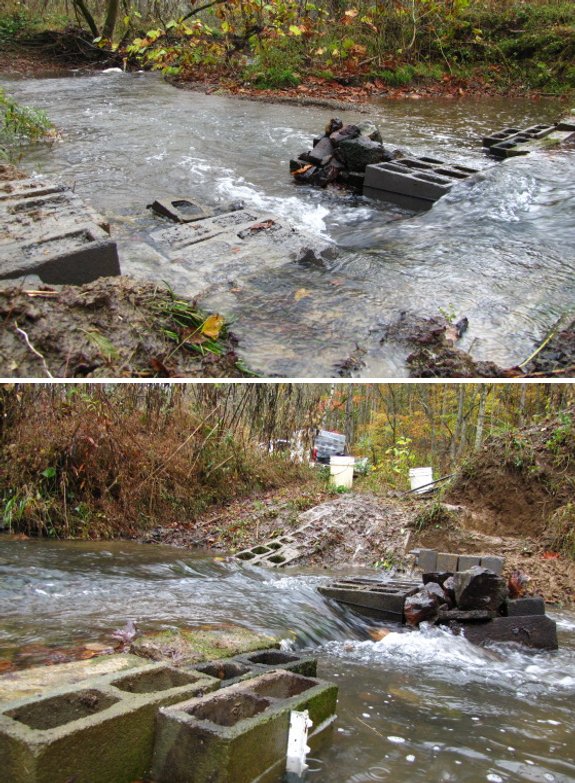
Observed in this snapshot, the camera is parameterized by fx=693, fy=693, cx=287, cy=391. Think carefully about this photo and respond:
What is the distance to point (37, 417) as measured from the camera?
7.63 metres

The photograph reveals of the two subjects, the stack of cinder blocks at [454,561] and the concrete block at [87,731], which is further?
the stack of cinder blocks at [454,561]

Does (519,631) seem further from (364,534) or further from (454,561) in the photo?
(364,534)

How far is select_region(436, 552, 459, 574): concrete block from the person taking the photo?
19.9 ft

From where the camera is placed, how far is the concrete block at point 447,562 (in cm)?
607

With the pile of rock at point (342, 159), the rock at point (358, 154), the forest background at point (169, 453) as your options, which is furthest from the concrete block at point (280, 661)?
the rock at point (358, 154)

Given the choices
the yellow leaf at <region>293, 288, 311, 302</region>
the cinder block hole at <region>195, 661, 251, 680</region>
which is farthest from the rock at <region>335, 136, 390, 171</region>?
the cinder block hole at <region>195, 661, 251, 680</region>

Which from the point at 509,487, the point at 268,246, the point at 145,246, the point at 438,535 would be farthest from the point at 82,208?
the point at 509,487

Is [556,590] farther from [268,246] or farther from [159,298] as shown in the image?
[159,298]

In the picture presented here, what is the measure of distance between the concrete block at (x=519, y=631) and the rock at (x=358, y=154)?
236 inches

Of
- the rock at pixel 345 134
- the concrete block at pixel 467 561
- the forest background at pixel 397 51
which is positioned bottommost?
the concrete block at pixel 467 561

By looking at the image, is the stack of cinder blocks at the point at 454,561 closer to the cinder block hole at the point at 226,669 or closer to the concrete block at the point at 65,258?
the cinder block hole at the point at 226,669

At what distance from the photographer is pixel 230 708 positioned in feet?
8.73

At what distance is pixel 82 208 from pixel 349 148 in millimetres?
4463

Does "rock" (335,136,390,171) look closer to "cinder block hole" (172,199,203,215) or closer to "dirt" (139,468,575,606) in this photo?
"cinder block hole" (172,199,203,215)
